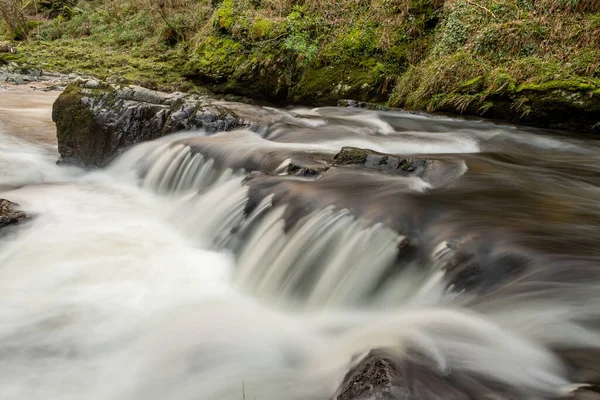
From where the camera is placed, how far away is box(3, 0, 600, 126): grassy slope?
7844 millimetres

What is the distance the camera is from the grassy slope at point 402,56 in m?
7.84

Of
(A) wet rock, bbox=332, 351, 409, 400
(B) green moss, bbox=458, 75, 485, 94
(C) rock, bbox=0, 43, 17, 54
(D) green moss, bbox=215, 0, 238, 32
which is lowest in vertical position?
(C) rock, bbox=0, 43, 17, 54

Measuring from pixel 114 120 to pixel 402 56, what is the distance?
6634 millimetres

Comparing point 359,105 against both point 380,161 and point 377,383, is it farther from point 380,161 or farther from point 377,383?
point 377,383

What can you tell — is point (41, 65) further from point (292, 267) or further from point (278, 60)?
point (292, 267)

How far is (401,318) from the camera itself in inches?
106

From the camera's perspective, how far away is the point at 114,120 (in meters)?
6.66

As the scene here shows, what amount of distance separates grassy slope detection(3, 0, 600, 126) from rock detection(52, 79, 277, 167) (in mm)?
4296

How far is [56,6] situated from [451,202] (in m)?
27.6

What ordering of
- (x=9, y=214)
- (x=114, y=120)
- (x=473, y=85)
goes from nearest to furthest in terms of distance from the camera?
(x=9, y=214) < (x=114, y=120) < (x=473, y=85)

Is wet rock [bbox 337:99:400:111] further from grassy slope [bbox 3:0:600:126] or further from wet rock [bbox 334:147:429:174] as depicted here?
wet rock [bbox 334:147:429:174]

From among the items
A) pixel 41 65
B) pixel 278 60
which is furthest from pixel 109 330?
pixel 41 65

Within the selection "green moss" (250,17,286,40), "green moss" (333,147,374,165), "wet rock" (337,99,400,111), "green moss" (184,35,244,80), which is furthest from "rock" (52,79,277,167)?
"green moss" (250,17,286,40)

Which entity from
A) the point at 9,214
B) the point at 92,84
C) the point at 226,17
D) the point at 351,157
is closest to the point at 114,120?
the point at 92,84
